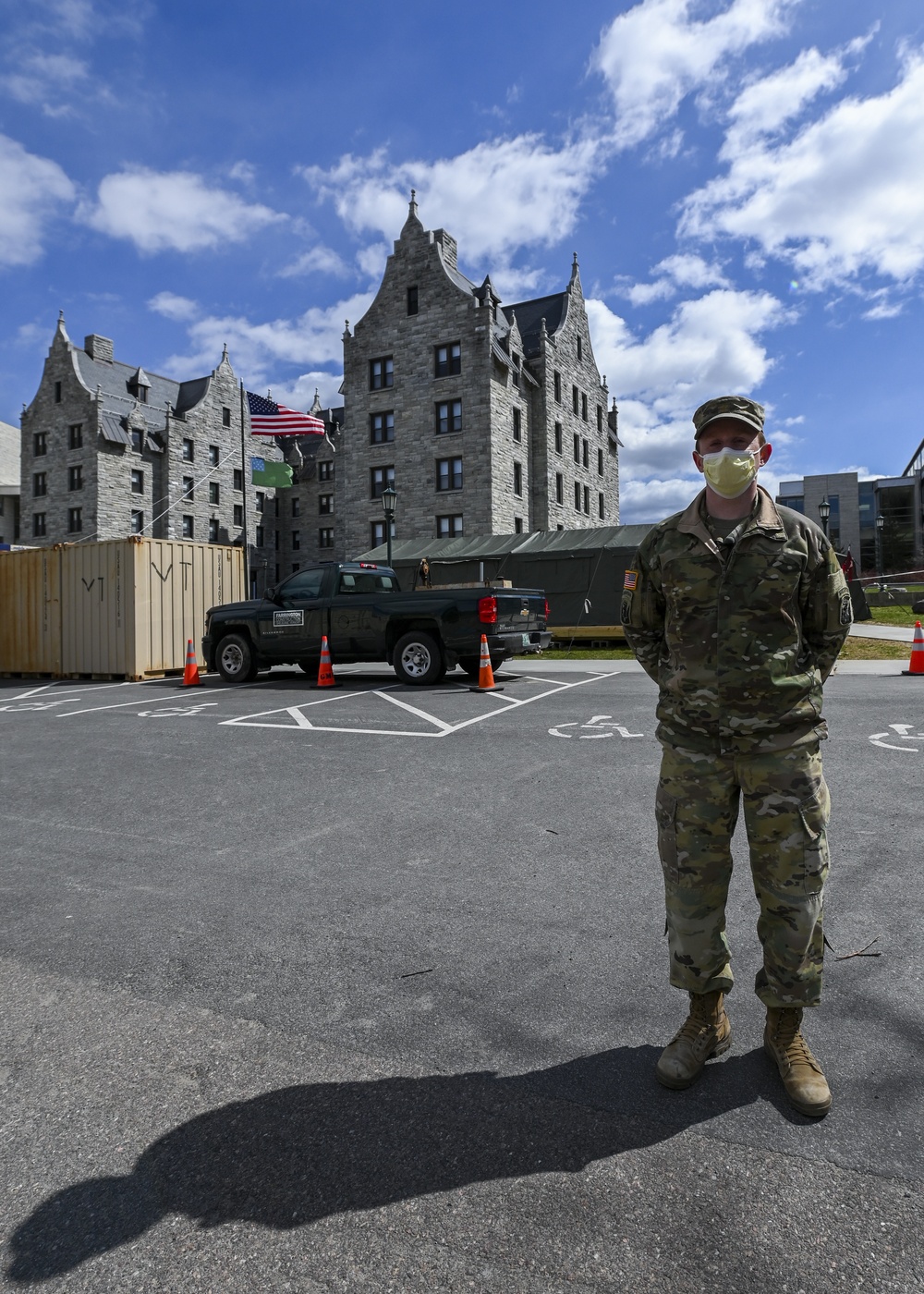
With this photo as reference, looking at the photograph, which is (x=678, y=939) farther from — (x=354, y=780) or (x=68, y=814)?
(x=68, y=814)

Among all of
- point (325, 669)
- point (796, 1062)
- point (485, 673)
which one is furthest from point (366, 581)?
point (796, 1062)

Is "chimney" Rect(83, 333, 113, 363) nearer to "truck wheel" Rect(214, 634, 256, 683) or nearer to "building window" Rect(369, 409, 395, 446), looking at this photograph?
"building window" Rect(369, 409, 395, 446)

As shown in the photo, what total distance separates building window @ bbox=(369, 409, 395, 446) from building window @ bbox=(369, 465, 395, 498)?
123 cm

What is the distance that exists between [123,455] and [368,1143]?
49796mm

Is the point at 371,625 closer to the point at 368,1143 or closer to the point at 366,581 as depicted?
the point at 366,581

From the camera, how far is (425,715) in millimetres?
9852

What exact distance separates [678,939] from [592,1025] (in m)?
0.45

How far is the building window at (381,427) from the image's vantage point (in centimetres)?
3694

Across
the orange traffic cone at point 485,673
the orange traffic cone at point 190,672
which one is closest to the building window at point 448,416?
the orange traffic cone at point 190,672

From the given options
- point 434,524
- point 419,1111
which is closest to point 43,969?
point 419,1111

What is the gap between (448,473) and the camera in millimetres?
35438

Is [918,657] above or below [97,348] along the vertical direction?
below

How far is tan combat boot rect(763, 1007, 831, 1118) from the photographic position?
2242 millimetres

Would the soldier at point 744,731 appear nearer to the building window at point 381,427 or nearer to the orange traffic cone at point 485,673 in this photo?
the orange traffic cone at point 485,673
